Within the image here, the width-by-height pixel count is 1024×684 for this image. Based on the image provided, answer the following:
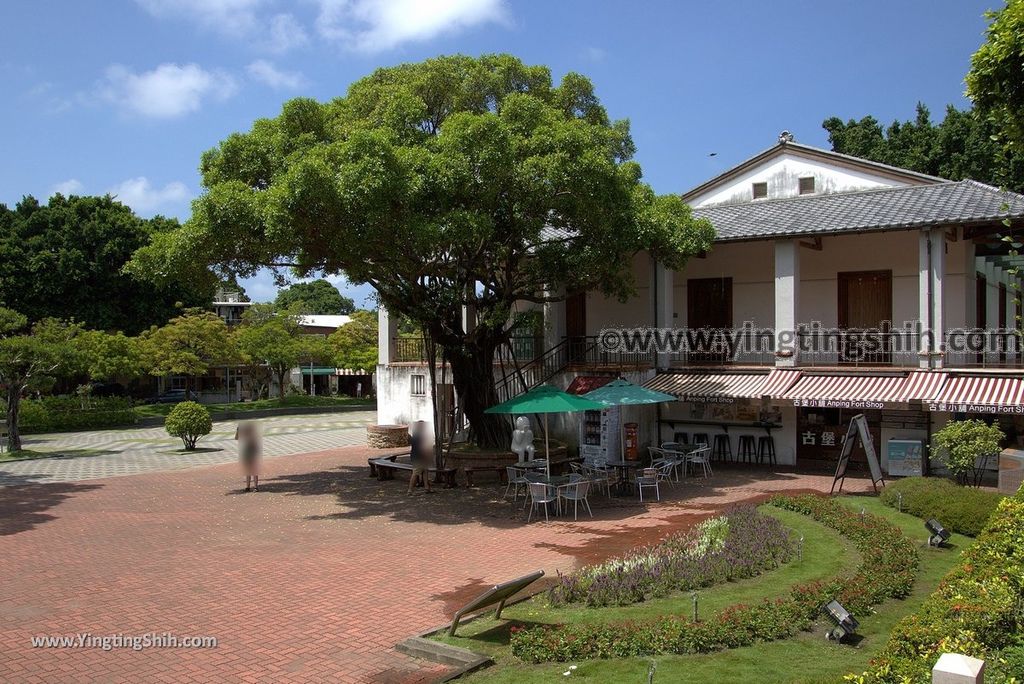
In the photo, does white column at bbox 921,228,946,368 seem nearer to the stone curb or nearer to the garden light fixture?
the garden light fixture

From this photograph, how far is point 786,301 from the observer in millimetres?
18328

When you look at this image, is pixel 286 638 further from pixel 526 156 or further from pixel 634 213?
pixel 634 213

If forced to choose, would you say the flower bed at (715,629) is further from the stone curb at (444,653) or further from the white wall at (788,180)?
the white wall at (788,180)

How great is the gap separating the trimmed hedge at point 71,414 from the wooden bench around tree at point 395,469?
22198mm

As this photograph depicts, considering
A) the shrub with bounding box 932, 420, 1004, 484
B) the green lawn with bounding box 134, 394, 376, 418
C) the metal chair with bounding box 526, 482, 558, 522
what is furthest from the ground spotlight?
the green lawn with bounding box 134, 394, 376, 418

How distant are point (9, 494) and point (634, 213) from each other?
15.3m

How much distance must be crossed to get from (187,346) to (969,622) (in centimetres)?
4003

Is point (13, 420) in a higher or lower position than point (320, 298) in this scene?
lower

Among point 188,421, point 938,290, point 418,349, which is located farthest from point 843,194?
point 188,421

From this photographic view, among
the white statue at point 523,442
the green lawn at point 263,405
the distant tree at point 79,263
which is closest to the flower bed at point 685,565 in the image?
the white statue at point 523,442

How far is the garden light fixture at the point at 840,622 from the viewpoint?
21.8 feet

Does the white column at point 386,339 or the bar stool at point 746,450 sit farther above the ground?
the white column at point 386,339

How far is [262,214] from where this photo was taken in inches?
532

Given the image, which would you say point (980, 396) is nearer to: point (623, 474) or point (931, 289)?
point (931, 289)
